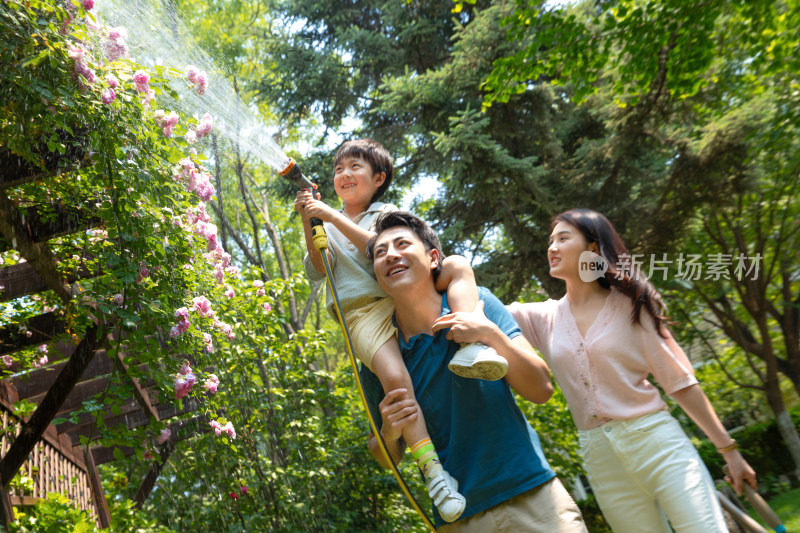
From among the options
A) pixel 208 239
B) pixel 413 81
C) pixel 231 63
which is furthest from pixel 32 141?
pixel 231 63

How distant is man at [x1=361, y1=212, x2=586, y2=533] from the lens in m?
1.58

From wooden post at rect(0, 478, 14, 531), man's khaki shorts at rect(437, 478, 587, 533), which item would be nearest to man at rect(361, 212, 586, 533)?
man's khaki shorts at rect(437, 478, 587, 533)

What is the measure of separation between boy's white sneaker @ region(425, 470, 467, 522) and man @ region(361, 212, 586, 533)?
36 millimetres

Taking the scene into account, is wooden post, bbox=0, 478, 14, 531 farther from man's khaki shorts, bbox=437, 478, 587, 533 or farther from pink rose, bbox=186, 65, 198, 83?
man's khaki shorts, bbox=437, 478, 587, 533

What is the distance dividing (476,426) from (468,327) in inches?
10.7

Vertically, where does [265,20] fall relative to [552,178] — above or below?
above

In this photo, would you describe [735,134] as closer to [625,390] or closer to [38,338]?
[625,390]

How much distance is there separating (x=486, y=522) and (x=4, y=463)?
322 cm

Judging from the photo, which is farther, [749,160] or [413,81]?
[413,81]

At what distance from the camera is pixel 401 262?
186 cm

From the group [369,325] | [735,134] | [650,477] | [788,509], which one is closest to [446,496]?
[369,325]

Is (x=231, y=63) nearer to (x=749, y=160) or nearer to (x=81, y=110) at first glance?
(x=749, y=160)

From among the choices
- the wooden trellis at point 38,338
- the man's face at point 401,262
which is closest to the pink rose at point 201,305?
the wooden trellis at point 38,338

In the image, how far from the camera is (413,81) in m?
8.29
